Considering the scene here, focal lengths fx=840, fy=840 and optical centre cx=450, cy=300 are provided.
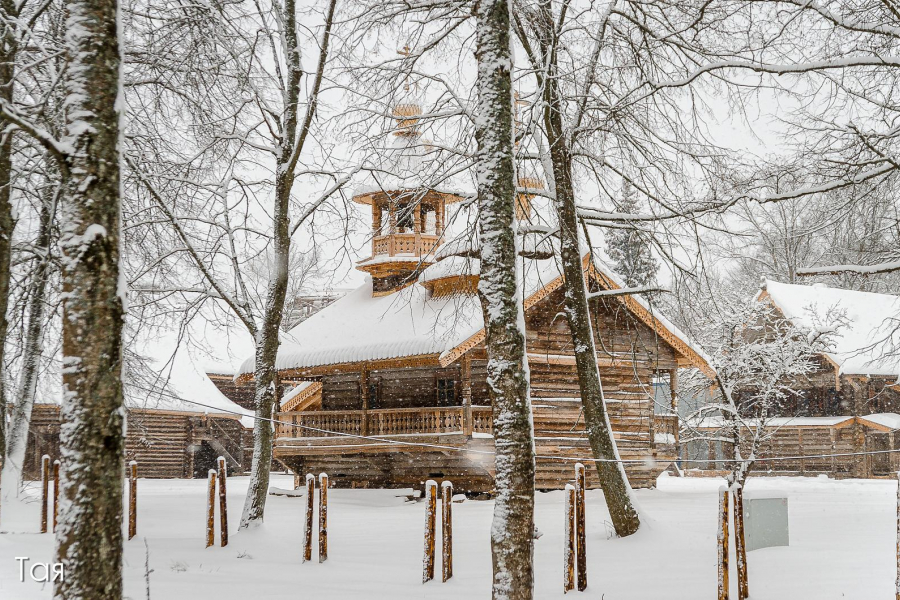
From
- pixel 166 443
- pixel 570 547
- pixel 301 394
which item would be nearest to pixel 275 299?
pixel 570 547

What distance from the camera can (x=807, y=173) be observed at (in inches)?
430

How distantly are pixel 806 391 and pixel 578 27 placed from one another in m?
31.5

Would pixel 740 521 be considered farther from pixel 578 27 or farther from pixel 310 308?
pixel 310 308

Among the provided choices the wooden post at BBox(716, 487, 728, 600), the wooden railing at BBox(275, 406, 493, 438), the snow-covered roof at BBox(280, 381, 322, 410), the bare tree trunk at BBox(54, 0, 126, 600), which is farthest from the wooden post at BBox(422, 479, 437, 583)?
the snow-covered roof at BBox(280, 381, 322, 410)

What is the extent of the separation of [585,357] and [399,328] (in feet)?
36.5

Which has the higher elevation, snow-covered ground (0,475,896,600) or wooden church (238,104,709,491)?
wooden church (238,104,709,491)

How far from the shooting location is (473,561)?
1194 cm

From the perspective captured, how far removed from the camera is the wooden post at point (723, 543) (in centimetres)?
830

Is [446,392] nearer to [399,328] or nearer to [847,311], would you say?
[399,328]

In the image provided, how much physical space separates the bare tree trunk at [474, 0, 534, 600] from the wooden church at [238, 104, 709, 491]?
12.8 meters

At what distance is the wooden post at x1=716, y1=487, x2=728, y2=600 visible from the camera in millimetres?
8297

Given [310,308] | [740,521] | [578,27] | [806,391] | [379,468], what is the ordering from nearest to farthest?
[740,521], [578,27], [379,468], [806,391], [310,308]

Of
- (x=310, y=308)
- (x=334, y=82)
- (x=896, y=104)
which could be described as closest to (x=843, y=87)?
(x=896, y=104)

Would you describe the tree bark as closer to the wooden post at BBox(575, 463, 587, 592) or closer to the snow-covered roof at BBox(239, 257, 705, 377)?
the wooden post at BBox(575, 463, 587, 592)
